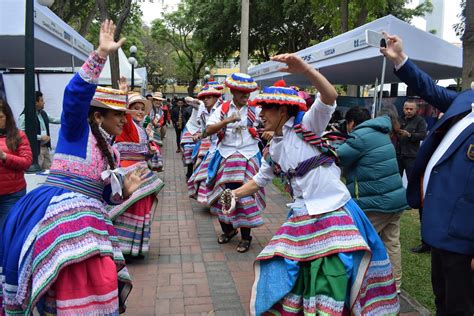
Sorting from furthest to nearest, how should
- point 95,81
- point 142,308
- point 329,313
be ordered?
point 142,308 < point 329,313 < point 95,81

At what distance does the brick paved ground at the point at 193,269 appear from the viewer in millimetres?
3656

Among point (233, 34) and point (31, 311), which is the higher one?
point (233, 34)

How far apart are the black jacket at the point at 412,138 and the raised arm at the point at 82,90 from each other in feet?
15.2

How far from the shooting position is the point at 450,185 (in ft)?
7.49

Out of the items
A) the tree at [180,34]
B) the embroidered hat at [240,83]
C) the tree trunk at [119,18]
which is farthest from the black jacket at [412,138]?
the tree at [180,34]

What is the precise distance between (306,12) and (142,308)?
2190 centimetres

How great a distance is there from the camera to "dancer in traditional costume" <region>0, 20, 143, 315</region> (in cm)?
225

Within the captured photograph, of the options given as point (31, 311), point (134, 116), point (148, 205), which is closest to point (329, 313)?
point (31, 311)

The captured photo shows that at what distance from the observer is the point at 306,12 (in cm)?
2309

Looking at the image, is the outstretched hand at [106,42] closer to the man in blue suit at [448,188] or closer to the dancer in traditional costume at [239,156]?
the man in blue suit at [448,188]

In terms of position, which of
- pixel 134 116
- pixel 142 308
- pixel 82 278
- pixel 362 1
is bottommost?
pixel 142 308

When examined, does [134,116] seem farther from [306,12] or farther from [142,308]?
[306,12]

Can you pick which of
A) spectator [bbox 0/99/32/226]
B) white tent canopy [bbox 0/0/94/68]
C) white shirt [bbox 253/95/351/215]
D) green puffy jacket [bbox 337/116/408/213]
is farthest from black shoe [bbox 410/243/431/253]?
white tent canopy [bbox 0/0/94/68]

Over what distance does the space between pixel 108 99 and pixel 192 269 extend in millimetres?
2389
